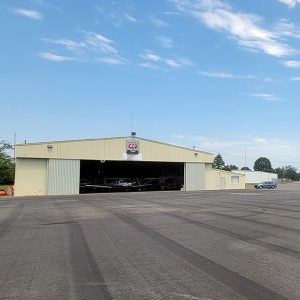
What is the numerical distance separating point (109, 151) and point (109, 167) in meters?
14.4

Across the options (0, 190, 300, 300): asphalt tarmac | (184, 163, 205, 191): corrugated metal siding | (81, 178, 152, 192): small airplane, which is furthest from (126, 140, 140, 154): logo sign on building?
(0, 190, 300, 300): asphalt tarmac

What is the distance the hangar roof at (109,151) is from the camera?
52844 millimetres

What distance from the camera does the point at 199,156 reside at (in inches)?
2606

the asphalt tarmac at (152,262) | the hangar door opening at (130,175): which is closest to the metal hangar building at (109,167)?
the hangar door opening at (130,175)

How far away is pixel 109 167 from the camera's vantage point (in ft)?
237

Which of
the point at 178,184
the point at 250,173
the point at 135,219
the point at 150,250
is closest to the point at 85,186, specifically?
the point at 178,184

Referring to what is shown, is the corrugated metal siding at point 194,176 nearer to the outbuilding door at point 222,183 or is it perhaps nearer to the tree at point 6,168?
the outbuilding door at point 222,183

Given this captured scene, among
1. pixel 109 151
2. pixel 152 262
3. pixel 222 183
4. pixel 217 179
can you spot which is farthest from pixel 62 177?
pixel 152 262

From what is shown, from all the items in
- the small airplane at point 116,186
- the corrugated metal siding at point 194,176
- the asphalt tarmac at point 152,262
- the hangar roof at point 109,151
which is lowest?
the asphalt tarmac at point 152,262

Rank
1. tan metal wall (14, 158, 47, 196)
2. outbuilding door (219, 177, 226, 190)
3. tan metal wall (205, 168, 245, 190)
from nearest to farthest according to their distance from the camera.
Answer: tan metal wall (14, 158, 47, 196) → tan metal wall (205, 168, 245, 190) → outbuilding door (219, 177, 226, 190)

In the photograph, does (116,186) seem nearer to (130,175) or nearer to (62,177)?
(62,177)

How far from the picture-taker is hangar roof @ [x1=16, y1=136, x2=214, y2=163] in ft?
173

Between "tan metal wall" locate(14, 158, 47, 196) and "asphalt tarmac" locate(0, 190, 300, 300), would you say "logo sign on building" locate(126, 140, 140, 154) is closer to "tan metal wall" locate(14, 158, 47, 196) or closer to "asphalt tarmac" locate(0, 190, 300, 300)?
"tan metal wall" locate(14, 158, 47, 196)

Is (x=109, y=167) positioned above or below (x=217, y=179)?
above
